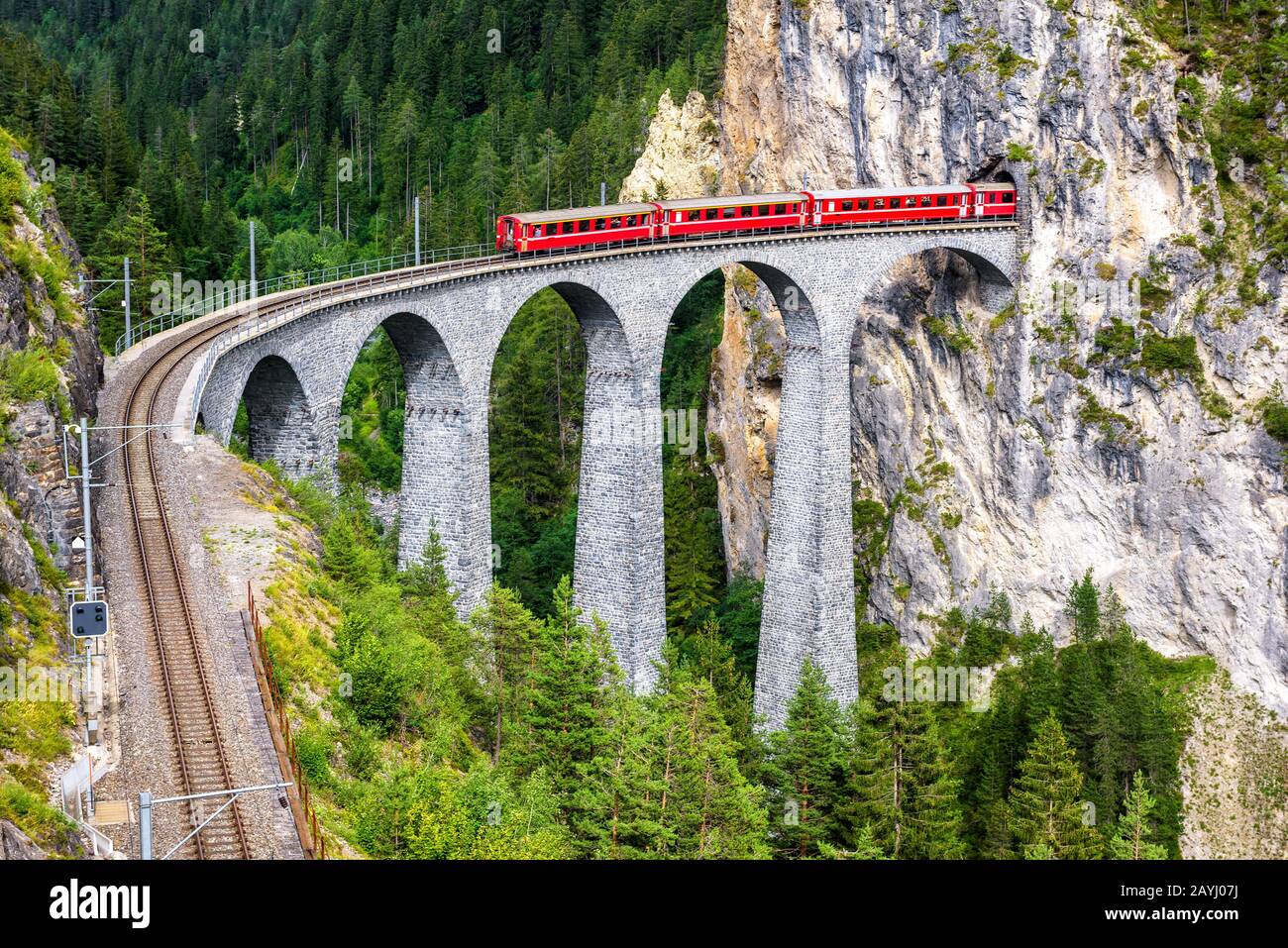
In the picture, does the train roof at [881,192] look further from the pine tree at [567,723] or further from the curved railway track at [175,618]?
the pine tree at [567,723]

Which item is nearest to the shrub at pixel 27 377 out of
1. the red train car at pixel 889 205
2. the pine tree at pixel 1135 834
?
the pine tree at pixel 1135 834

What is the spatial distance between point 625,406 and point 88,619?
108 ft

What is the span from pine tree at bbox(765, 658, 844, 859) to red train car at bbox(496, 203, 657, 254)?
19823 mm

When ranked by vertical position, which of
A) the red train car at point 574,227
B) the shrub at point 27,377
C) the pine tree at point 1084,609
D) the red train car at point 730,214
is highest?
the red train car at point 730,214

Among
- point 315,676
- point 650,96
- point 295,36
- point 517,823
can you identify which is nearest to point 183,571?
point 315,676

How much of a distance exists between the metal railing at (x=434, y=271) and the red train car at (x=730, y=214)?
1.01ft

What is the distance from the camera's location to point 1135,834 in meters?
47.0

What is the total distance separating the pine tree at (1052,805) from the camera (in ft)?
154

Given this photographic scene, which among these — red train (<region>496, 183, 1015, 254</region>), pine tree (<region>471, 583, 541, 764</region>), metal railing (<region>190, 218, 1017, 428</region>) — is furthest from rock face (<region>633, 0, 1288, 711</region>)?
pine tree (<region>471, 583, 541, 764</region>)

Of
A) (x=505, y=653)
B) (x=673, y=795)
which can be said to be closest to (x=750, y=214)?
(x=505, y=653)

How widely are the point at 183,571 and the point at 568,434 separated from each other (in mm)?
57658

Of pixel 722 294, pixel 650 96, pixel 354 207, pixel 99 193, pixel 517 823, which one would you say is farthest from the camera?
pixel 354 207

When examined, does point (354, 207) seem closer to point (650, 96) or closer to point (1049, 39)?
point (650, 96)

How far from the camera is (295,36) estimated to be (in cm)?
14988
